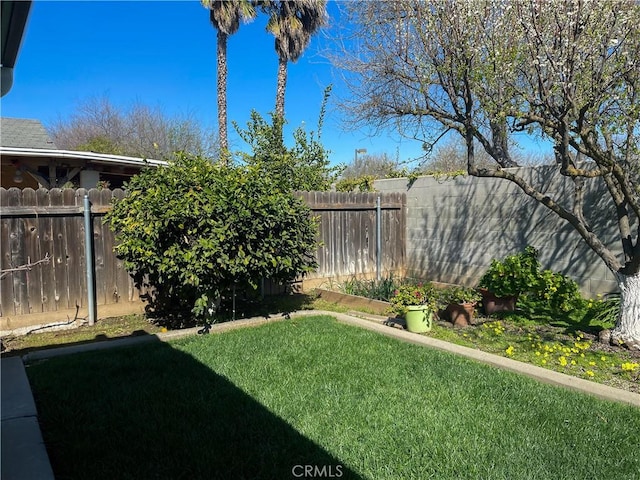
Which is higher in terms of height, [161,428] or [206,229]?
[206,229]

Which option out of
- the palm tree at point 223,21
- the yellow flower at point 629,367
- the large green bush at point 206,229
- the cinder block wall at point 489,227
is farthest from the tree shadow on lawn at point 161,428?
the palm tree at point 223,21

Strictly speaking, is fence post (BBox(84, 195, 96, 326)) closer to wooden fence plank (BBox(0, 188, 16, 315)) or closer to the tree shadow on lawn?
wooden fence plank (BBox(0, 188, 16, 315))

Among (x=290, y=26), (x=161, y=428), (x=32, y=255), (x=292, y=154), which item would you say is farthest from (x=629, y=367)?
(x=290, y=26)

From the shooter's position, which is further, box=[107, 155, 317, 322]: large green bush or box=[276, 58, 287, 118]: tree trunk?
box=[276, 58, 287, 118]: tree trunk

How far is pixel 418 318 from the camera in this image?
5.57 metres

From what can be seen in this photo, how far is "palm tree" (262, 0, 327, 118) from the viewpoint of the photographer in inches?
604

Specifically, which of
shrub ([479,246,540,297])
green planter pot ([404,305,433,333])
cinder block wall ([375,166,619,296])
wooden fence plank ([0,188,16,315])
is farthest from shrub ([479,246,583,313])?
wooden fence plank ([0,188,16,315])

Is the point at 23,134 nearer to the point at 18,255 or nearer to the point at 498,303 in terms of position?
the point at 18,255

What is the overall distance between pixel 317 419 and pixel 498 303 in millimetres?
4328

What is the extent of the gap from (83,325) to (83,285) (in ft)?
1.75

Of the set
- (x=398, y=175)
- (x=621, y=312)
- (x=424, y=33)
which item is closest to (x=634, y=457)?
(x=621, y=312)

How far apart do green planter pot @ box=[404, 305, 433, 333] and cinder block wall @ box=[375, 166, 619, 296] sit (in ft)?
9.38

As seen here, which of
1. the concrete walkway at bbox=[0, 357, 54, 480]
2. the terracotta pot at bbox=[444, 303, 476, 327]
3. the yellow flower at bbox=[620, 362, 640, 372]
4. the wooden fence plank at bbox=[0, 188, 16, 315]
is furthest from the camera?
the terracotta pot at bbox=[444, 303, 476, 327]

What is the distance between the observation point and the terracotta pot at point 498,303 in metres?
6.39
